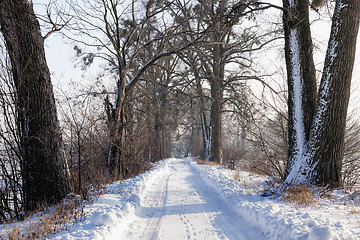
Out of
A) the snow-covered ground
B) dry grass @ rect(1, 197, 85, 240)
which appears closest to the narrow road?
the snow-covered ground

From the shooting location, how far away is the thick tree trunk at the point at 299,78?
5.81m

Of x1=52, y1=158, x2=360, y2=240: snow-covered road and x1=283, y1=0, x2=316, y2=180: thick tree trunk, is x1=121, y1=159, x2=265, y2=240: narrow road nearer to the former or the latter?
x1=52, y1=158, x2=360, y2=240: snow-covered road

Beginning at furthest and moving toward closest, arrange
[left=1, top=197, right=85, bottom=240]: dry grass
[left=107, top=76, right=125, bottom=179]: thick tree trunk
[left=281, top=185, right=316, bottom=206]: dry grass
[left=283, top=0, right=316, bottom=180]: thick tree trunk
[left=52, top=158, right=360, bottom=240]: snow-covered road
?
[left=107, top=76, right=125, bottom=179]: thick tree trunk, [left=283, top=0, right=316, bottom=180]: thick tree trunk, [left=281, top=185, right=316, bottom=206]: dry grass, [left=52, top=158, right=360, bottom=240]: snow-covered road, [left=1, top=197, right=85, bottom=240]: dry grass

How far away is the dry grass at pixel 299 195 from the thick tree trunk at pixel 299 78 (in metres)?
0.87

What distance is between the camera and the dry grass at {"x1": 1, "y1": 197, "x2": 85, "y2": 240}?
322cm

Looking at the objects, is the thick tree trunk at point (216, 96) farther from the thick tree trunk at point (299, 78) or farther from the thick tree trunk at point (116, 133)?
the thick tree trunk at point (299, 78)

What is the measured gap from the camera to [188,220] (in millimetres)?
4684

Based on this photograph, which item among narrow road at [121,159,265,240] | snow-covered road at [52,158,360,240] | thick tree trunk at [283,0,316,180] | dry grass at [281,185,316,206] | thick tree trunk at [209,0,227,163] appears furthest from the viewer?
thick tree trunk at [209,0,227,163]

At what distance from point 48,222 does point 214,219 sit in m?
3.07

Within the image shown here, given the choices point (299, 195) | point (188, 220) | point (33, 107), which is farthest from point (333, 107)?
point (33, 107)

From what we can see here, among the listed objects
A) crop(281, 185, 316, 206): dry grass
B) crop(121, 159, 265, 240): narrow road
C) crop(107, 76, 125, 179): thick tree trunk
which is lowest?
crop(121, 159, 265, 240): narrow road

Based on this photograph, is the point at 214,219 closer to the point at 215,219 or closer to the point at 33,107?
the point at 215,219

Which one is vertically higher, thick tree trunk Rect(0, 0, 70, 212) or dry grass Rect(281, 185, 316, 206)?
thick tree trunk Rect(0, 0, 70, 212)

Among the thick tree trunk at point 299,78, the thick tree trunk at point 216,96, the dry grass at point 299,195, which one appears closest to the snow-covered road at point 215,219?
the dry grass at point 299,195
